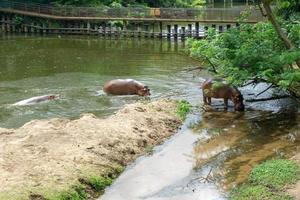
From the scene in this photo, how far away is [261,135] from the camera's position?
485 inches

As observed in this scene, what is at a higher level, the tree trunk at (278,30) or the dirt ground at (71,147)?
the tree trunk at (278,30)

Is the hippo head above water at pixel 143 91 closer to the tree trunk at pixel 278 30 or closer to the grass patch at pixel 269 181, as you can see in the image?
the tree trunk at pixel 278 30

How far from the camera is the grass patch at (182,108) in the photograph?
14.4 meters

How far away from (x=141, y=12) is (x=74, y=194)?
104 ft

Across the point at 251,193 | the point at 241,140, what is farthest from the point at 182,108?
the point at 251,193

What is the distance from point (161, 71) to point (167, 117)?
9.90 metres

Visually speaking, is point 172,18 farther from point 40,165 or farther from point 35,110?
point 40,165

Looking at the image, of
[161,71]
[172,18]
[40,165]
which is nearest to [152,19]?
[172,18]

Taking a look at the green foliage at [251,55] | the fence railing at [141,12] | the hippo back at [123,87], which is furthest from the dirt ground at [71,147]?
the fence railing at [141,12]

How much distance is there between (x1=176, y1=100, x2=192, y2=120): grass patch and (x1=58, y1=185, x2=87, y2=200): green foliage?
562 cm

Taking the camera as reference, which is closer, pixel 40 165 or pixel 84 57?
pixel 40 165

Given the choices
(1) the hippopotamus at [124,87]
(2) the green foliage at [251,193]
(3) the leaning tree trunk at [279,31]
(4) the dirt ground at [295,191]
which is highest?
(3) the leaning tree trunk at [279,31]

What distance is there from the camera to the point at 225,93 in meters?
15.2

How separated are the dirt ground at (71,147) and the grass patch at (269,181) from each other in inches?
109
